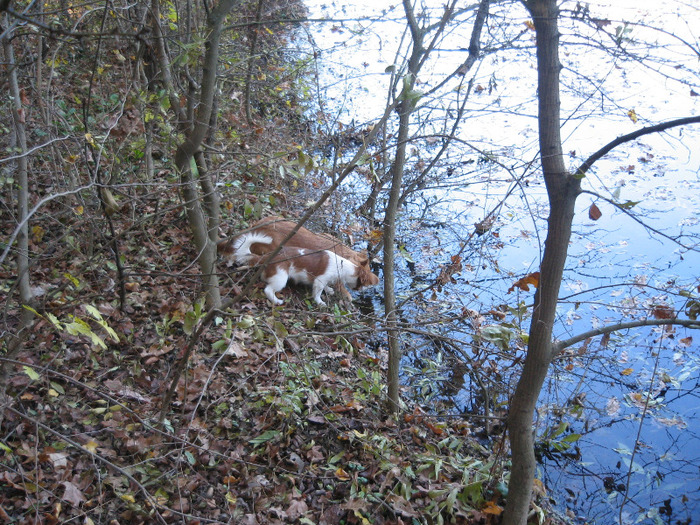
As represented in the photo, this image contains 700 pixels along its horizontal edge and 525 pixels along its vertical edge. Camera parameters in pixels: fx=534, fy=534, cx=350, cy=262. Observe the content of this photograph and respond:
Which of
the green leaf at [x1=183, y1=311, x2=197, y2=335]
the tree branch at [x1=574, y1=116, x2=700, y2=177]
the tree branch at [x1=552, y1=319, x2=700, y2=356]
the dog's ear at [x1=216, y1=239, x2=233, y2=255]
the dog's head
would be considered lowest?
the green leaf at [x1=183, y1=311, x2=197, y2=335]

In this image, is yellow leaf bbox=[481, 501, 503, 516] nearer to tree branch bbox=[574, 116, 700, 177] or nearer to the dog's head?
tree branch bbox=[574, 116, 700, 177]

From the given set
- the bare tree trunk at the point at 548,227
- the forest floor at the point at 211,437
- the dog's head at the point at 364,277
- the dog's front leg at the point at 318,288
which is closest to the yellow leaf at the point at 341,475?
the forest floor at the point at 211,437

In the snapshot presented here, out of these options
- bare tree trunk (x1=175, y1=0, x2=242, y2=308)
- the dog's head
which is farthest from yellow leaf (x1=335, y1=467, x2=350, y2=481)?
the dog's head

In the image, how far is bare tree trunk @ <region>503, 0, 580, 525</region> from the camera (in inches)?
98.3

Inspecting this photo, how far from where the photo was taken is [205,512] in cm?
304

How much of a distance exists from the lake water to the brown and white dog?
77 cm

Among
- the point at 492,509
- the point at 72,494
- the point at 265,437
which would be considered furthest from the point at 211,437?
the point at 492,509

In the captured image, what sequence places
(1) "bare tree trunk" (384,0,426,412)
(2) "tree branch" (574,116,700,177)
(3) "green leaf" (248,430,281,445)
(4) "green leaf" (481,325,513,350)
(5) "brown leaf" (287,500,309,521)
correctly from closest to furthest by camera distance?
(2) "tree branch" (574,116,700,177)
(4) "green leaf" (481,325,513,350)
(5) "brown leaf" (287,500,309,521)
(3) "green leaf" (248,430,281,445)
(1) "bare tree trunk" (384,0,426,412)

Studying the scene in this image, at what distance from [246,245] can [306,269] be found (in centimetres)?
70

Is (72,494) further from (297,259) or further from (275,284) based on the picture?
(297,259)

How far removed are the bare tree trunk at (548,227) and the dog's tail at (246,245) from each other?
3.50 meters

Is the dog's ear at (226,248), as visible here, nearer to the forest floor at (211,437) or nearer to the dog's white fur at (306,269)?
the dog's white fur at (306,269)

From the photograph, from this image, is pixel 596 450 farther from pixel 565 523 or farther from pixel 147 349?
pixel 147 349

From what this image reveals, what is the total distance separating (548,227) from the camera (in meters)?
2.63
